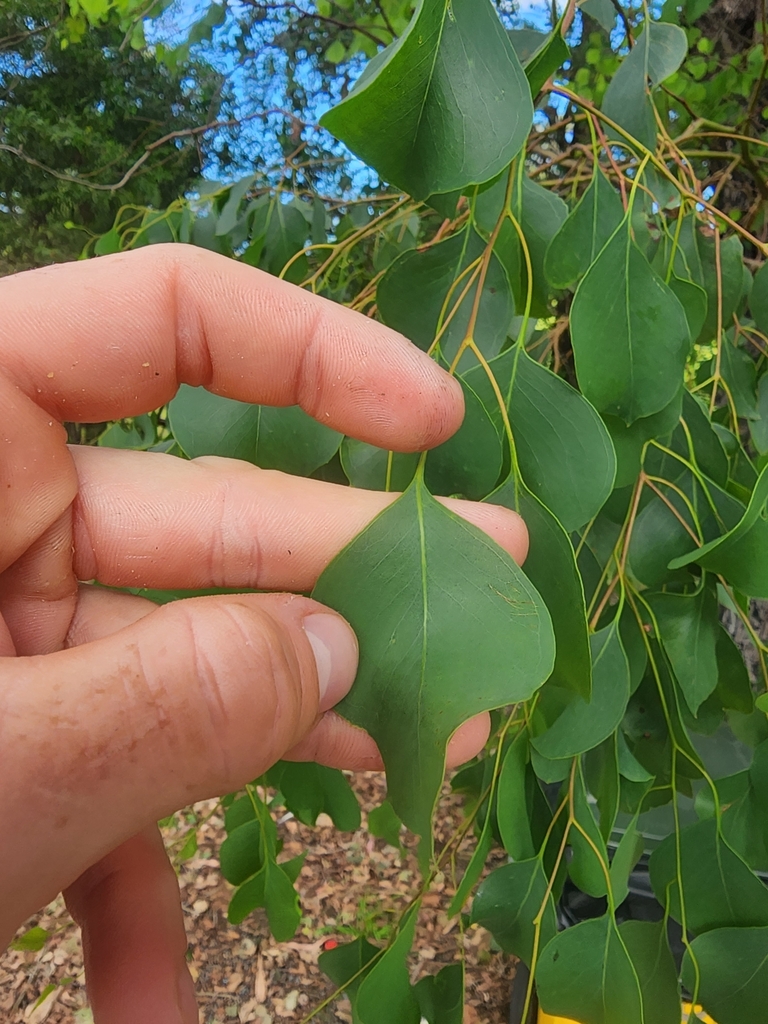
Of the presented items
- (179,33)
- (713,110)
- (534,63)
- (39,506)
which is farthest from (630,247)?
(179,33)

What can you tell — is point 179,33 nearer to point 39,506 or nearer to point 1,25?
point 1,25

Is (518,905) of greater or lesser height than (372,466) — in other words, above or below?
below

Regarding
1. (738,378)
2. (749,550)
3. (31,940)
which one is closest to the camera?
(749,550)

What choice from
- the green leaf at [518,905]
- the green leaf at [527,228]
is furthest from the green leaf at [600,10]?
the green leaf at [518,905]

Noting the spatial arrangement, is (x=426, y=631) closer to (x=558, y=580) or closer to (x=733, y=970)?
(x=558, y=580)

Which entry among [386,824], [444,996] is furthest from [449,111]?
[386,824]

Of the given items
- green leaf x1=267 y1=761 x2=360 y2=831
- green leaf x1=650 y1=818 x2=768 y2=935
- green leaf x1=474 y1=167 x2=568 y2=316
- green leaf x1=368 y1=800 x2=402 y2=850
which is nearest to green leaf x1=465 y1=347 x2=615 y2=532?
green leaf x1=474 y1=167 x2=568 y2=316

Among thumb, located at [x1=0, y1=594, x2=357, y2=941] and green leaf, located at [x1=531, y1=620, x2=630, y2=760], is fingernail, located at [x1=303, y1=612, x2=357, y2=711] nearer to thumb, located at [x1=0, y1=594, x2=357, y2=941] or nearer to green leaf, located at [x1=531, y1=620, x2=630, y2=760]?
thumb, located at [x1=0, y1=594, x2=357, y2=941]
